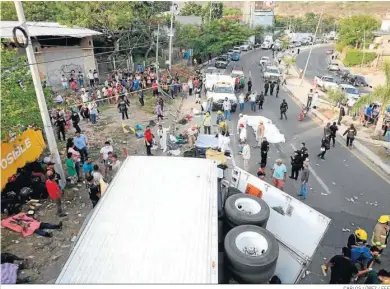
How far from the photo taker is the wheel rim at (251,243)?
499 centimetres

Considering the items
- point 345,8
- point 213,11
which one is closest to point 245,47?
point 213,11

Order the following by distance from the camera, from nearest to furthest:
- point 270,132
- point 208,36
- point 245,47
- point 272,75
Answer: point 270,132 → point 272,75 → point 208,36 → point 245,47

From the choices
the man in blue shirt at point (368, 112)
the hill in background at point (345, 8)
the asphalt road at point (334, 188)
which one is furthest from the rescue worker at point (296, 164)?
the hill in background at point (345, 8)

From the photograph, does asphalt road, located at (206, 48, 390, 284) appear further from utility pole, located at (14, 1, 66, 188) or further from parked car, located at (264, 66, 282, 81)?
parked car, located at (264, 66, 282, 81)

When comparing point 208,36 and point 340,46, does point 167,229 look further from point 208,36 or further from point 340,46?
point 340,46

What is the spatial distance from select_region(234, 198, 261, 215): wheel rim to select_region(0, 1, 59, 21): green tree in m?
30.7

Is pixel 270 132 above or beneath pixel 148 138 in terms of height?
beneath

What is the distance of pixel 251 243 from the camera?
511 centimetres

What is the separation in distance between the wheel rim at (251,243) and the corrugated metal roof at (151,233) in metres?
0.62

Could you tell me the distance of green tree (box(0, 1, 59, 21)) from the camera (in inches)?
1104

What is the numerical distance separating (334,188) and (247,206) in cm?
581

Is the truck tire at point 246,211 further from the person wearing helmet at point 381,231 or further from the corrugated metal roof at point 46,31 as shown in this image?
the corrugated metal roof at point 46,31

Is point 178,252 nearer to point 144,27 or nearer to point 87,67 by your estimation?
point 87,67

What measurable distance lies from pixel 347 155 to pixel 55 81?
808 inches
